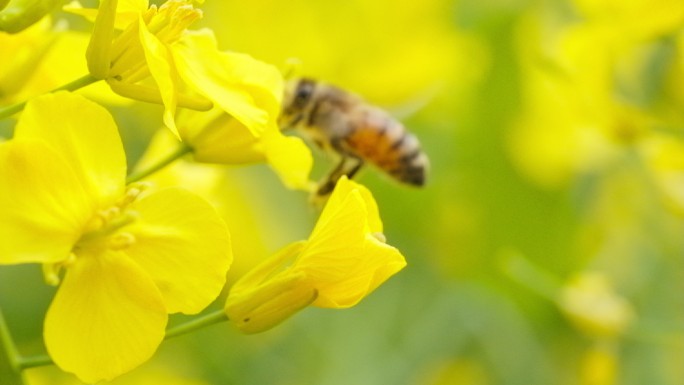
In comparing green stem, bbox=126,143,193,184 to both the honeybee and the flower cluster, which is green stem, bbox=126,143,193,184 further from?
the honeybee

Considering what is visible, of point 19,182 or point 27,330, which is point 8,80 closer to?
point 19,182

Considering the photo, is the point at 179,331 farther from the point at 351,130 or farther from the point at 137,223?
the point at 351,130

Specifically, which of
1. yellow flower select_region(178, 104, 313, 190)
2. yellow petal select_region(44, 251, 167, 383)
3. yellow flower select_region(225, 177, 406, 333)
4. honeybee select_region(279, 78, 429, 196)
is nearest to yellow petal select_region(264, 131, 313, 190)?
yellow flower select_region(178, 104, 313, 190)

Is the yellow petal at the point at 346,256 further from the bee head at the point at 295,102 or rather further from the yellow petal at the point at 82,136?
the bee head at the point at 295,102

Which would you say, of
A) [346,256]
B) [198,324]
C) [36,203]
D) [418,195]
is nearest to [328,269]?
[346,256]

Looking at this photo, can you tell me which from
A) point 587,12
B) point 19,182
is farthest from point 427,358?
point 19,182

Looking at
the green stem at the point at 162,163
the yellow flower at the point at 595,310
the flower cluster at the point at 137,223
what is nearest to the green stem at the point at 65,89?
the flower cluster at the point at 137,223
